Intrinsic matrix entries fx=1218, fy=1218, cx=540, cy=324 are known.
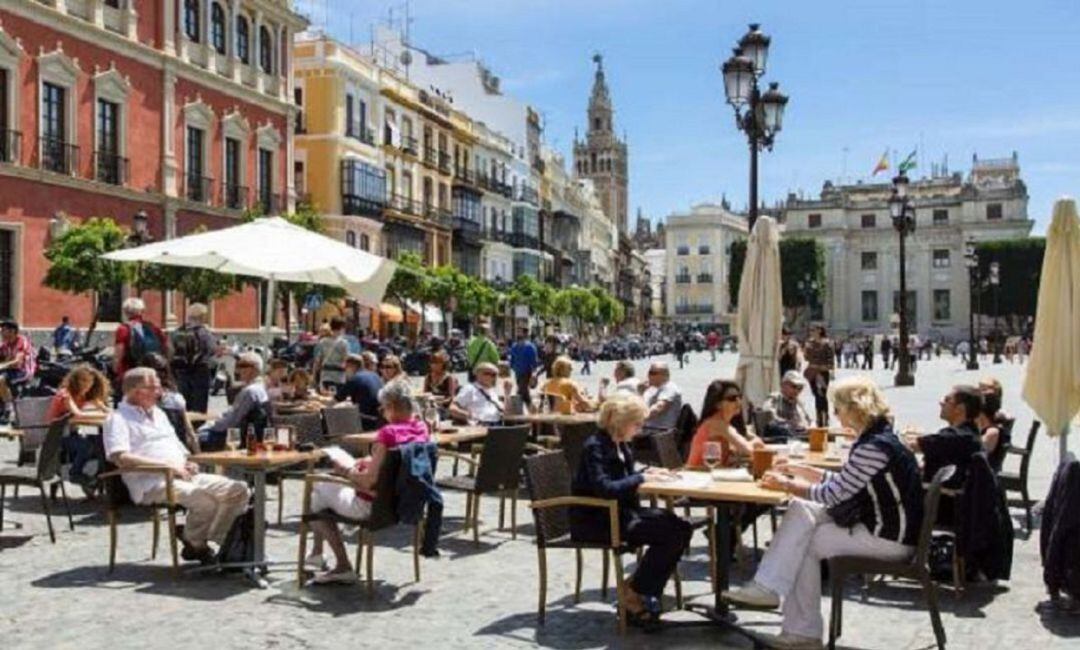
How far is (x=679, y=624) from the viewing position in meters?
6.34

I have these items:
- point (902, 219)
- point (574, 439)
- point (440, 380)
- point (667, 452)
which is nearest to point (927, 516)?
point (667, 452)

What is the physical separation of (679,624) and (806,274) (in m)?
89.8

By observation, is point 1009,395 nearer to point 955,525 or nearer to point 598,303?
point 955,525

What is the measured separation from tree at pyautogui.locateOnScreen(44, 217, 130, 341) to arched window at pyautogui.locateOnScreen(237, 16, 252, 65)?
1204 centimetres

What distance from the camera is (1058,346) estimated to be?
29.6 ft

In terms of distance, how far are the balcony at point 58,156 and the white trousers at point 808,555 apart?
25.3m

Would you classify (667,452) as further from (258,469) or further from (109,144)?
(109,144)

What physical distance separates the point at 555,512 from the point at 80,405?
4.75 m

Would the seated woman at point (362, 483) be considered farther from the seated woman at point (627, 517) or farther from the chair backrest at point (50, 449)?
the chair backrest at point (50, 449)

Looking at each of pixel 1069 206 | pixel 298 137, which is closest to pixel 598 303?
pixel 298 137

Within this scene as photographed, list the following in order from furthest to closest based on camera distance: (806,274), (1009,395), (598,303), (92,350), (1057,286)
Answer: (806,274) → (598,303) → (1009,395) → (92,350) → (1057,286)

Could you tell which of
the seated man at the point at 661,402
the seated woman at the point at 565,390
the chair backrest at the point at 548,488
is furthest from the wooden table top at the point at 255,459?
the seated woman at the point at 565,390

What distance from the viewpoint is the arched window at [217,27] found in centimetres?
3400

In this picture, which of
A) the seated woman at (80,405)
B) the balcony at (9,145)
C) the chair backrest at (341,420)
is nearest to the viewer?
the seated woman at (80,405)
